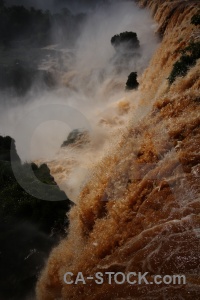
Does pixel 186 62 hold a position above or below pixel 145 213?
above

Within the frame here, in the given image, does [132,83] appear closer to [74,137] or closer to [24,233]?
[74,137]

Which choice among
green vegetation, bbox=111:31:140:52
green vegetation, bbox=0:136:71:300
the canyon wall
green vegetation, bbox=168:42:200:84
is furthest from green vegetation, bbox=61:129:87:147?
green vegetation, bbox=111:31:140:52

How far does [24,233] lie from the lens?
9672 millimetres

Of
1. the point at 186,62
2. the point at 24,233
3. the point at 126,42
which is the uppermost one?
the point at 126,42

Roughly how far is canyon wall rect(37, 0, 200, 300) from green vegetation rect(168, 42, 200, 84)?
0.69 m

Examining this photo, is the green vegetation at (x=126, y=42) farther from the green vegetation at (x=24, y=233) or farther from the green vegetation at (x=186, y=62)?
the green vegetation at (x=24, y=233)

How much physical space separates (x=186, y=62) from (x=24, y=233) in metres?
9.31

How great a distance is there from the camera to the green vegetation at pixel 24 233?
28.7 feet

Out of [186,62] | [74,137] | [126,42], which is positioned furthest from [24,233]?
[126,42]

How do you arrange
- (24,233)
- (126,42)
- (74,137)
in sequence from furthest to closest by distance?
(126,42) → (74,137) → (24,233)

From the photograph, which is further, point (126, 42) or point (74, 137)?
point (126, 42)

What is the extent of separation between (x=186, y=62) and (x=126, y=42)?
13513mm

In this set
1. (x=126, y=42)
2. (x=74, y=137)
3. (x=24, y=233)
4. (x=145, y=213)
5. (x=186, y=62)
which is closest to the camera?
(x=145, y=213)

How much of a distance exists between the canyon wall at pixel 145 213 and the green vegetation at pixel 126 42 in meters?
13.3
